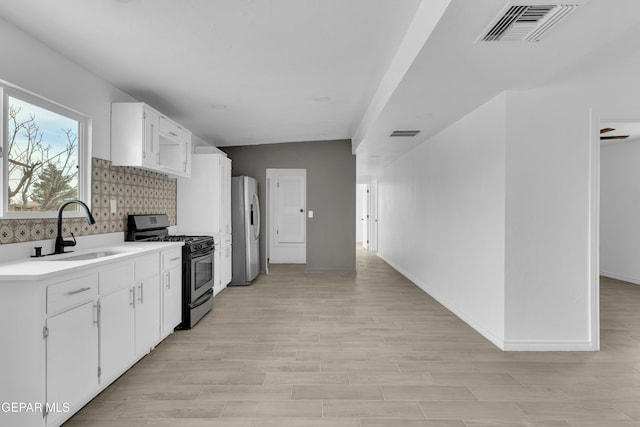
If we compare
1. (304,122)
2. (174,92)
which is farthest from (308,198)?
(174,92)

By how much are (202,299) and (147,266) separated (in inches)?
48.2

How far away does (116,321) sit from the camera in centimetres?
251

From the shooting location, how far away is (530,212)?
10.5ft

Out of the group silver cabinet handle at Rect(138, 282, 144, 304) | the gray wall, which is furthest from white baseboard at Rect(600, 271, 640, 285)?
silver cabinet handle at Rect(138, 282, 144, 304)

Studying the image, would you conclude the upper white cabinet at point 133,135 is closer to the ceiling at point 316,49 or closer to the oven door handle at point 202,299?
the ceiling at point 316,49

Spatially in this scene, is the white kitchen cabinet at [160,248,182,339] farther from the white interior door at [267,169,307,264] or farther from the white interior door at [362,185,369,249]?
the white interior door at [362,185,369,249]

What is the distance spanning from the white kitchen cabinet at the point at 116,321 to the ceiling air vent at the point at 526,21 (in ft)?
9.09

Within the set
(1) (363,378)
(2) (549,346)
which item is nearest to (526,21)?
(1) (363,378)

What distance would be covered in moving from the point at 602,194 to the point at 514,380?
18.3 ft

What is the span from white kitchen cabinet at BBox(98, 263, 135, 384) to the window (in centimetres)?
71

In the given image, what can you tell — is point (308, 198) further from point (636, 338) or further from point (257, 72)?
point (636, 338)

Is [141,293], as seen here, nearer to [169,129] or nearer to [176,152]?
[169,129]

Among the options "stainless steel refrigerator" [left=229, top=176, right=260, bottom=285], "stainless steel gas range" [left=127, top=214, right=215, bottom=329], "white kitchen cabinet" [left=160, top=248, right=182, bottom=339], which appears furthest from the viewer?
"stainless steel refrigerator" [left=229, top=176, right=260, bottom=285]

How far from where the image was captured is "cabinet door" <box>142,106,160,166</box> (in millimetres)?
3512
